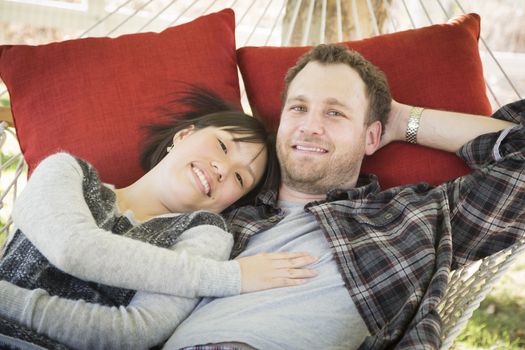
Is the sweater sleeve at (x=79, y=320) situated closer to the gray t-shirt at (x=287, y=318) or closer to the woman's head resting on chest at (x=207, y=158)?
the gray t-shirt at (x=287, y=318)

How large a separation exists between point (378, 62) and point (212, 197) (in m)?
0.70

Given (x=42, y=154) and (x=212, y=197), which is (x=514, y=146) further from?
(x=42, y=154)

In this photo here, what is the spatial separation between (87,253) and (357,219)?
0.64m

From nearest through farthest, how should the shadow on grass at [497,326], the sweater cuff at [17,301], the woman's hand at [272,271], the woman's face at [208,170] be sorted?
the sweater cuff at [17,301], the woman's hand at [272,271], the woman's face at [208,170], the shadow on grass at [497,326]

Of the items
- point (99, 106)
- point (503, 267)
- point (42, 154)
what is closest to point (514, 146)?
point (503, 267)

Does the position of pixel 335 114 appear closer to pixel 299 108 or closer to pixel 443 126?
pixel 299 108

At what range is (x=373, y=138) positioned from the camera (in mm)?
1632

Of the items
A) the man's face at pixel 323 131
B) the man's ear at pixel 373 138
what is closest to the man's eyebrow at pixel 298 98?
the man's face at pixel 323 131

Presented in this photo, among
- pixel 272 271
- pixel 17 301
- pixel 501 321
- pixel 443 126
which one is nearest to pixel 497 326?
pixel 501 321

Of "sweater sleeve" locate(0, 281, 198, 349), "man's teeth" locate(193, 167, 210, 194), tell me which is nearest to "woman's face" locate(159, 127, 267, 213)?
"man's teeth" locate(193, 167, 210, 194)

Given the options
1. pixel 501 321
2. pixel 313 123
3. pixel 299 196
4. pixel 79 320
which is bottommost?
pixel 501 321

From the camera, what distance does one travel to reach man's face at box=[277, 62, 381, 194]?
150 centimetres

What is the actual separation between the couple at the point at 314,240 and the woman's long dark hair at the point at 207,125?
34 mm

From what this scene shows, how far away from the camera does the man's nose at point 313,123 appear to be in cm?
149
